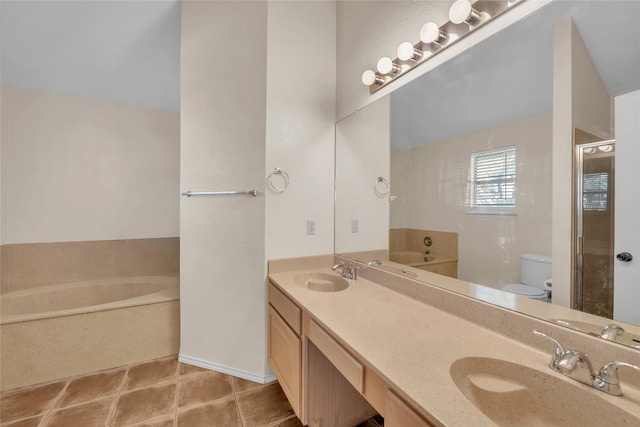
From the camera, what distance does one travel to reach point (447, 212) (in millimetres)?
1282

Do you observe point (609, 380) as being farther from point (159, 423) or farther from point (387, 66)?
point (159, 423)

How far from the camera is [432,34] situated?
3.86 ft

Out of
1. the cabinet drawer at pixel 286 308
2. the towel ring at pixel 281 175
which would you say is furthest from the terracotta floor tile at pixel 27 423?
the towel ring at pixel 281 175

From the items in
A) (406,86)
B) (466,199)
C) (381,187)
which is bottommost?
(466,199)

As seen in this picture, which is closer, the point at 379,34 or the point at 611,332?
the point at 611,332

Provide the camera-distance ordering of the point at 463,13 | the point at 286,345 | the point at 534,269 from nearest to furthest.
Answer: the point at 534,269, the point at 463,13, the point at 286,345

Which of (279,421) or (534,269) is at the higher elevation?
(534,269)

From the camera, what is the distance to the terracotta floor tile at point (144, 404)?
1483mm

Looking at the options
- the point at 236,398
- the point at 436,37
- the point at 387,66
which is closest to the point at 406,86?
the point at 387,66

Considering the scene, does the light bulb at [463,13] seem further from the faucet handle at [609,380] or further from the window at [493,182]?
the faucet handle at [609,380]

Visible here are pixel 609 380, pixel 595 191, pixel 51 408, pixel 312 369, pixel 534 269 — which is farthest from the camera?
pixel 51 408

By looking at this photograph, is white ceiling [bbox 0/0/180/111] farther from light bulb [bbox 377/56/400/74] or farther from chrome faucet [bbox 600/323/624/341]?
chrome faucet [bbox 600/323/624/341]

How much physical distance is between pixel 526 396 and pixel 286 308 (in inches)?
41.2

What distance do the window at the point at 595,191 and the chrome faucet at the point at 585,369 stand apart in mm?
413
